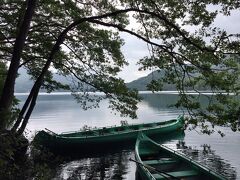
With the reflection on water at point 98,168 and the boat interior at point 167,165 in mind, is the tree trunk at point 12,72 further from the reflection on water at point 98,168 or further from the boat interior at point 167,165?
the reflection on water at point 98,168

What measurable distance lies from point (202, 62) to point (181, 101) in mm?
1521

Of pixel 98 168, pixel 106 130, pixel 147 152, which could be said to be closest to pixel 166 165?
pixel 147 152

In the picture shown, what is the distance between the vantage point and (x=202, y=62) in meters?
10.7

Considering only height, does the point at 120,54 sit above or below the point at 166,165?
above

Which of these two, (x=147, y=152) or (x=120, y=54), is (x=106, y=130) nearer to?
(x=147, y=152)

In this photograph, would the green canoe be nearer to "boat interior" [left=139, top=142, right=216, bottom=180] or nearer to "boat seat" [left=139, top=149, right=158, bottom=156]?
"boat seat" [left=139, top=149, right=158, bottom=156]

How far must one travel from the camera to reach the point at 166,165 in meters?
20.4

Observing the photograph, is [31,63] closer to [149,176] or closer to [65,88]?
[65,88]

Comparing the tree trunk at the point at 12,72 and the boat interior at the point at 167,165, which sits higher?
the tree trunk at the point at 12,72

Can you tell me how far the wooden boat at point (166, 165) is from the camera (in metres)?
16.6

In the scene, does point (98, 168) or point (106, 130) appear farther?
point (106, 130)

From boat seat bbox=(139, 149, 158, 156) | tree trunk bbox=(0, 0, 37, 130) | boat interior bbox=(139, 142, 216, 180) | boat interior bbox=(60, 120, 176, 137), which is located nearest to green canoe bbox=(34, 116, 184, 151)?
boat interior bbox=(60, 120, 176, 137)

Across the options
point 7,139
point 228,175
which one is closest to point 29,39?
point 7,139

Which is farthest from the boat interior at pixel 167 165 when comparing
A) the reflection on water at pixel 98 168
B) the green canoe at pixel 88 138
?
the green canoe at pixel 88 138
